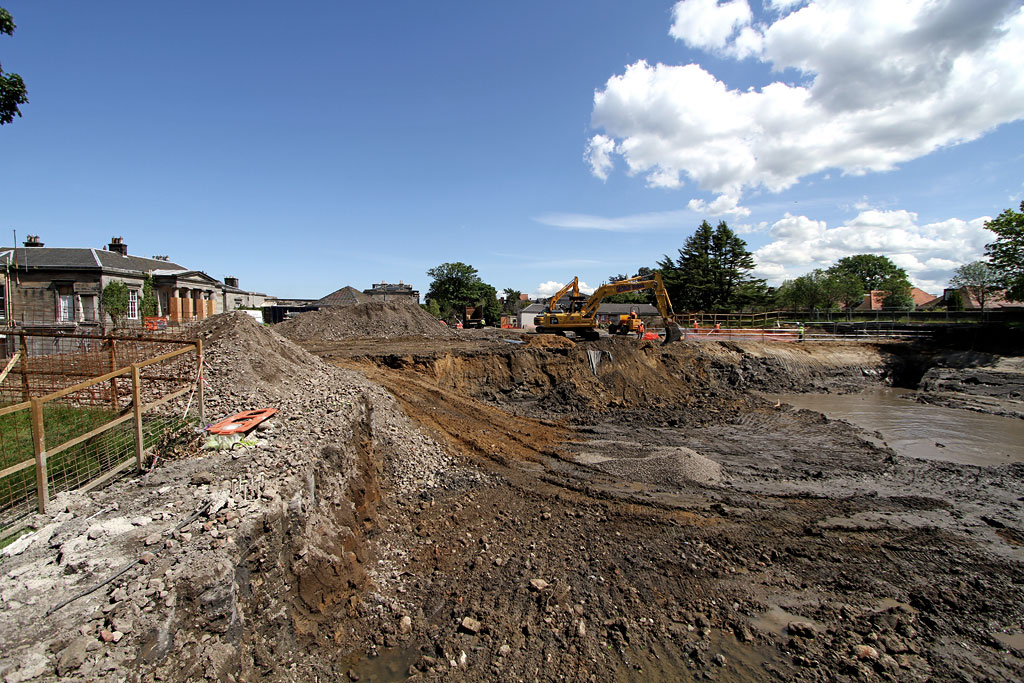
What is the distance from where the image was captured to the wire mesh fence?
16.5ft

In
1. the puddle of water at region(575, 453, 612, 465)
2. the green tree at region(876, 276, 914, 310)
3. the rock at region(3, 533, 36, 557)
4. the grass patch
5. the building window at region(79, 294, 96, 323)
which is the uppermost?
the green tree at region(876, 276, 914, 310)

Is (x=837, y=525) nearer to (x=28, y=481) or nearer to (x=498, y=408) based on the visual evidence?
(x=498, y=408)

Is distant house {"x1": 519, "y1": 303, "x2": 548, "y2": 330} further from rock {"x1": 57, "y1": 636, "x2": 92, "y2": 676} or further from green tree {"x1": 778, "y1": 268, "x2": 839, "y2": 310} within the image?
rock {"x1": 57, "y1": 636, "x2": 92, "y2": 676}

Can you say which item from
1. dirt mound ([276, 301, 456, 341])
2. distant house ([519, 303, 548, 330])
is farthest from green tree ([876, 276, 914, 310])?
dirt mound ([276, 301, 456, 341])

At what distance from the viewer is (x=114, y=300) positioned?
27.2 m

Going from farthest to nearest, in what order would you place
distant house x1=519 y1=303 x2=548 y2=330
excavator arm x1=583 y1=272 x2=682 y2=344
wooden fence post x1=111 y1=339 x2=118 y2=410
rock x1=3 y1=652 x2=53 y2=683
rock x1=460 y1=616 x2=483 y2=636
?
1. distant house x1=519 y1=303 x2=548 y2=330
2. excavator arm x1=583 y1=272 x2=682 y2=344
3. wooden fence post x1=111 y1=339 x2=118 y2=410
4. rock x1=460 y1=616 x2=483 y2=636
5. rock x1=3 y1=652 x2=53 y2=683

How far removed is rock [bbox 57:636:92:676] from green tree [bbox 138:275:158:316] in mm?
33594

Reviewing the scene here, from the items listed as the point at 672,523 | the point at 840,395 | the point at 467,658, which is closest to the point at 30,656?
the point at 467,658

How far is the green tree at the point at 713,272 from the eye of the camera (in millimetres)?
55375

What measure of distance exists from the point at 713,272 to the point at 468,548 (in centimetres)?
5565

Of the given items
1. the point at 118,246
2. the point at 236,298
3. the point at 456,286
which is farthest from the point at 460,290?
the point at 118,246

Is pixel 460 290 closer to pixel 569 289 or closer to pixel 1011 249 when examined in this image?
pixel 569 289

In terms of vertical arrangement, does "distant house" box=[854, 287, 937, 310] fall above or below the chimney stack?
below

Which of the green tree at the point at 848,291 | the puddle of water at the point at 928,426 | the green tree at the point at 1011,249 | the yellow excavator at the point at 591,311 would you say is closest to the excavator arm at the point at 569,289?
the yellow excavator at the point at 591,311
